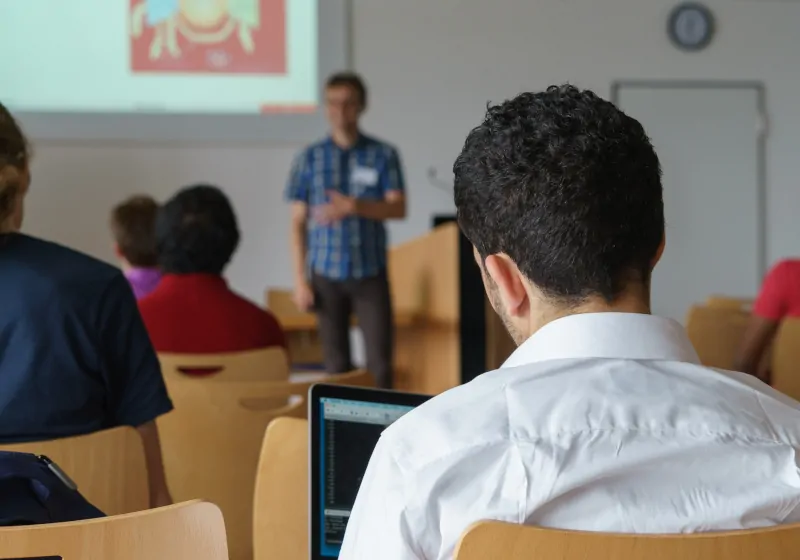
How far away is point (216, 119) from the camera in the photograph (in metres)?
5.43

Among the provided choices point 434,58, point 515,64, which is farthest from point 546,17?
point 434,58

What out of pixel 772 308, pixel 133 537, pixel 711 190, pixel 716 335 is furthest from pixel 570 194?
pixel 711 190

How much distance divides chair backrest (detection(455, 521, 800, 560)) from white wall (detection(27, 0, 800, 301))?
16.1 feet

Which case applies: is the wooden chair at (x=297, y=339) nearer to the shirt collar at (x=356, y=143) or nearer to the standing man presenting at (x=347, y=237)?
the standing man presenting at (x=347, y=237)

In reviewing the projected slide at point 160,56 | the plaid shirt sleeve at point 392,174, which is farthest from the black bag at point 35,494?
the projected slide at point 160,56

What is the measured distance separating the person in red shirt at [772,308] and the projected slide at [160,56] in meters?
3.26

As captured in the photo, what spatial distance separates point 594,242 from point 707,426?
185 millimetres

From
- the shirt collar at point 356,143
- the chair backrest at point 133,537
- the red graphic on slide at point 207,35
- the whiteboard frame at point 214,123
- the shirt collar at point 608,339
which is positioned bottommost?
the chair backrest at point 133,537

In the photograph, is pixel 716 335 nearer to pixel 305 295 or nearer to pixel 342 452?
pixel 305 295

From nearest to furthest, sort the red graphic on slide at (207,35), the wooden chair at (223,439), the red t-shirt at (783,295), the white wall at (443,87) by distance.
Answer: the wooden chair at (223,439)
the red t-shirt at (783,295)
the red graphic on slide at (207,35)
the white wall at (443,87)

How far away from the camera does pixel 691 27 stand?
611 cm

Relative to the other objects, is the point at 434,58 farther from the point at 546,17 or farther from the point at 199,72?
the point at 199,72

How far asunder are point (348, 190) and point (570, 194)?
3268 millimetres

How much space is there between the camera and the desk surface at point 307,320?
4648 millimetres
